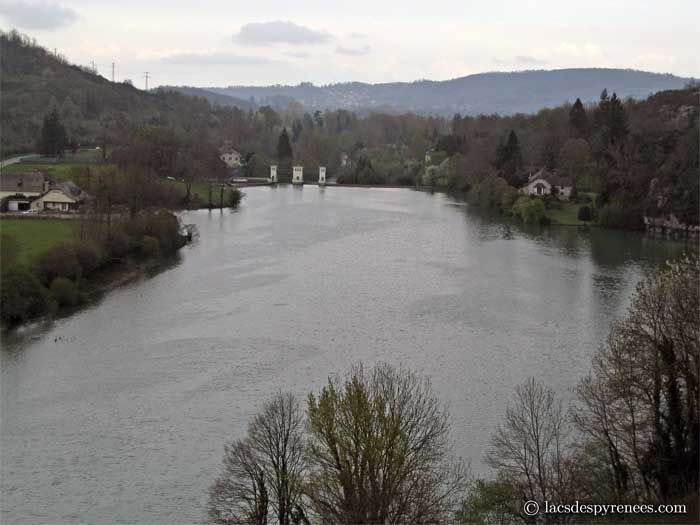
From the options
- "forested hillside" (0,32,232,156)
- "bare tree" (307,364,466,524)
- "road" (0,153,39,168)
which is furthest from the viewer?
"forested hillside" (0,32,232,156)

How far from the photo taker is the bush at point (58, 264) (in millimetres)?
16812

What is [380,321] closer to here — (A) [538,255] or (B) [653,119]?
(A) [538,255]

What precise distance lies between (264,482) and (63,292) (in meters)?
10.1

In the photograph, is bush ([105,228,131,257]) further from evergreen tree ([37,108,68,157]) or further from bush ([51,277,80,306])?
evergreen tree ([37,108,68,157])

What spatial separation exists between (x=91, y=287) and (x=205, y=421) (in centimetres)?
844

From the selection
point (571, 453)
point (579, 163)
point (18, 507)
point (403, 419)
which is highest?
point (579, 163)

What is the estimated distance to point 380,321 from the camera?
1578 cm

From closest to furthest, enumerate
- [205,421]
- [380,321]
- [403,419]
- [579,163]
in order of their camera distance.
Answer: [403,419], [205,421], [380,321], [579,163]

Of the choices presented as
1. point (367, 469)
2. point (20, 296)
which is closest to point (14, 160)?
point (20, 296)

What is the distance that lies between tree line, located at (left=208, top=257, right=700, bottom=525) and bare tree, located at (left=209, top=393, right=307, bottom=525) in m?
0.02

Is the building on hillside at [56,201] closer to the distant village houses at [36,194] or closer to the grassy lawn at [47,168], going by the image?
the distant village houses at [36,194]

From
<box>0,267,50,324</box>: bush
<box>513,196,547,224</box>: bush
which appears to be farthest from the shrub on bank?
<box>513,196,547,224</box>: bush

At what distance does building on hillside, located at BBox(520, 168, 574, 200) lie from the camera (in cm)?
3622

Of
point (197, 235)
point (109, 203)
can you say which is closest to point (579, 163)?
point (197, 235)
